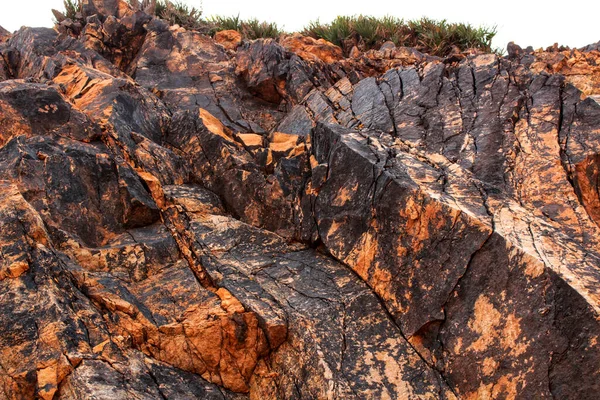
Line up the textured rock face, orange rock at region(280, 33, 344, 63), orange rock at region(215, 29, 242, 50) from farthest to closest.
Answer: orange rock at region(215, 29, 242, 50) → orange rock at region(280, 33, 344, 63) → the textured rock face

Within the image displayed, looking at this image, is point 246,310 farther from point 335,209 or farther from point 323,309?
point 335,209

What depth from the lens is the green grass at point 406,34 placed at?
17.0 m

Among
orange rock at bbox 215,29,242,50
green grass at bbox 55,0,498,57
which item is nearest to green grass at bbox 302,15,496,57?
green grass at bbox 55,0,498,57

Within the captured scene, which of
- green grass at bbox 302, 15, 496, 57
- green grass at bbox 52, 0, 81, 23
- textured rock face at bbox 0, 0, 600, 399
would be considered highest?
green grass at bbox 302, 15, 496, 57

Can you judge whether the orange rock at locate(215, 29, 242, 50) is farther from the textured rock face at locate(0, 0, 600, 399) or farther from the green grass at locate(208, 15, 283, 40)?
the textured rock face at locate(0, 0, 600, 399)

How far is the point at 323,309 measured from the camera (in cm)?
615

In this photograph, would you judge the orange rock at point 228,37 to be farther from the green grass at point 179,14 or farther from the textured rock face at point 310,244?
the textured rock face at point 310,244

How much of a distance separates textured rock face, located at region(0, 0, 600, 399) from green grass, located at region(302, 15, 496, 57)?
747 centimetres

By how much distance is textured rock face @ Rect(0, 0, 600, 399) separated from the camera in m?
5.19

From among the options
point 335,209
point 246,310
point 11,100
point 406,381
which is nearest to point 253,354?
point 246,310

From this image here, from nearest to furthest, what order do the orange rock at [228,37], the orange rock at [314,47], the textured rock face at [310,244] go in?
the textured rock face at [310,244]
the orange rock at [314,47]
the orange rock at [228,37]

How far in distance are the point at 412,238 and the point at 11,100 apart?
21.8 ft

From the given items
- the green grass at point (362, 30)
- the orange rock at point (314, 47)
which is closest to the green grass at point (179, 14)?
the green grass at point (362, 30)

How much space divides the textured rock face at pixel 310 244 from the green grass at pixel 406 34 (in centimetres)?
747
